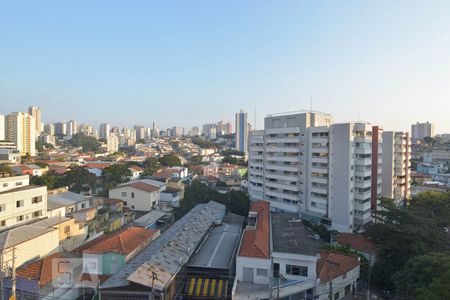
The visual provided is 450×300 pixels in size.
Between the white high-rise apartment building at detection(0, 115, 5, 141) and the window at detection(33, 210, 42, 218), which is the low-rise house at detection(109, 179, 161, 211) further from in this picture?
the white high-rise apartment building at detection(0, 115, 5, 141)

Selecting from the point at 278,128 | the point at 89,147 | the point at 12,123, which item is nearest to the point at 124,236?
the point at 278,128

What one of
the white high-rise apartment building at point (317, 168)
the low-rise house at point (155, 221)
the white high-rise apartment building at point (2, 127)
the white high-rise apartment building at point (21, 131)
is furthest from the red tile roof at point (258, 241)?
the white high-rise apartment building at point (2, 127)

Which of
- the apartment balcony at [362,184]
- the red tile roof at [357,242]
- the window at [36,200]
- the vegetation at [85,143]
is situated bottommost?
the red tile roof at [357,242]

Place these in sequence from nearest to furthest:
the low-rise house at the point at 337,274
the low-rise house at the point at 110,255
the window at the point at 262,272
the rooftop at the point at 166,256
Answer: the rooftop at the point at 166,256, the low-rise house at the point at 337,274, the window at the point at 262,272, the low-rise house at the point at 110,255

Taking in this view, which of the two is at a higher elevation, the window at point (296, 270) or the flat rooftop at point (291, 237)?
the flat rooftop at point (291, 237)

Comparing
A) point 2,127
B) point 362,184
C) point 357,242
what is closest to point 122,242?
point 357,242

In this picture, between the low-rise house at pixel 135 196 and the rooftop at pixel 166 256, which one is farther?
the low-rise house at pixel 135 196

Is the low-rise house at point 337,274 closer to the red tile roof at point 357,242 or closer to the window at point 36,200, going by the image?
the red tile roof at point 357,242
